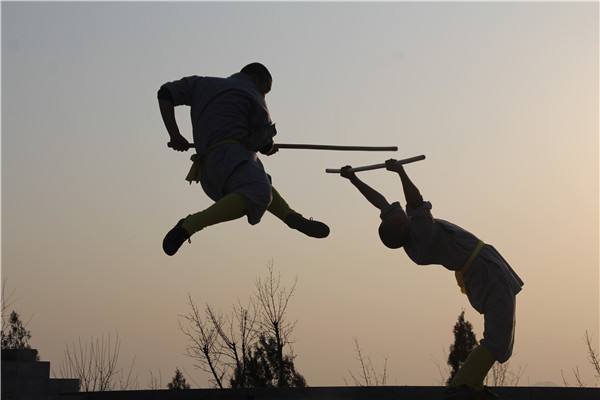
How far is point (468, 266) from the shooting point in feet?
22.4

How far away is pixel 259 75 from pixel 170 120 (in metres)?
0.75

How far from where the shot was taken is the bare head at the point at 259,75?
7.49 meters

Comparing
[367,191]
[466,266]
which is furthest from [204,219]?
[466,266]

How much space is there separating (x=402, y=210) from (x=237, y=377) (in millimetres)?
11552

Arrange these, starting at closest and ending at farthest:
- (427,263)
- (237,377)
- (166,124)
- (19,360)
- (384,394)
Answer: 1. (427,263)
2. (166,124)
3. (384,394)
4. (19,360)
5. (237,377)

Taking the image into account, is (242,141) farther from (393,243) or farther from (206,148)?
Result: (393,243)

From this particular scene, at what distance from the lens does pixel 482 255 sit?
22.4ft

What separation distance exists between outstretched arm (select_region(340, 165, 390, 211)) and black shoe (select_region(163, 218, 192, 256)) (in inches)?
51.1

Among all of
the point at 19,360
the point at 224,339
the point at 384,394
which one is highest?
the point at 224,339

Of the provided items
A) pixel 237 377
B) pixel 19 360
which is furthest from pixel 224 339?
pixel 19 360

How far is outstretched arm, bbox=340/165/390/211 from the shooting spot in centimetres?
709

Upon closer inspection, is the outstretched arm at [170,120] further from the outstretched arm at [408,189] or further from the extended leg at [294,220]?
the outstretched arm at [408,189]

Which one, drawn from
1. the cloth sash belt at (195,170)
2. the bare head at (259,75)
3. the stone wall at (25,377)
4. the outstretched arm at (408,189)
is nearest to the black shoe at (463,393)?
the outstretched arm at (408,189)

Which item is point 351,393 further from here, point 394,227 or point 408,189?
point 408,189
